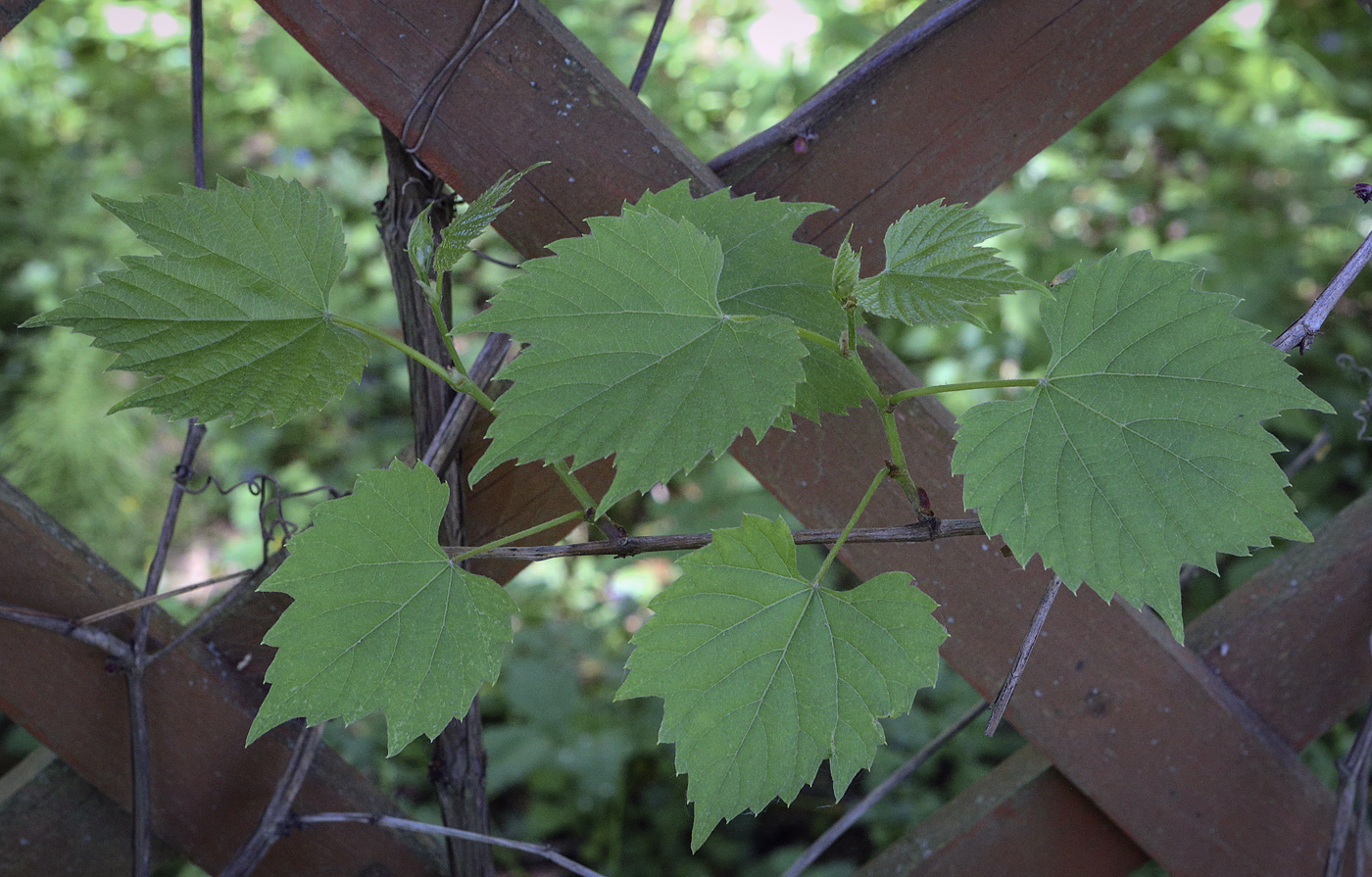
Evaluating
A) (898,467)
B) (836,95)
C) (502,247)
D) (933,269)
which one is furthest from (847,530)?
(502,247)

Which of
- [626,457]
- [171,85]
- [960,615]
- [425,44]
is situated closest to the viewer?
[626,457]

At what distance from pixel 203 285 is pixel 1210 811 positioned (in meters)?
0.89

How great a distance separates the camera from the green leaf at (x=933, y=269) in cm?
47

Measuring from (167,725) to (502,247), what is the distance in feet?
5.71

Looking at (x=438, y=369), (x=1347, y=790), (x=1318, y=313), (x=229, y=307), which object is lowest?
(x=1347, y=790)

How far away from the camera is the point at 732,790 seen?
0.50 metres

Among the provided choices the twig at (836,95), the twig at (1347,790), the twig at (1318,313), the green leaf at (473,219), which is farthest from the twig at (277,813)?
the twig at (1347,790)

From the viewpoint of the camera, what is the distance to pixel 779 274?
1.88 feet

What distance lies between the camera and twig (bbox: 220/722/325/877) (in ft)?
2.58

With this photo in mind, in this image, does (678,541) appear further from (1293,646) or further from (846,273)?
(1293,646)

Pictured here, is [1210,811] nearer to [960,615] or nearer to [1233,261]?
[960,615]

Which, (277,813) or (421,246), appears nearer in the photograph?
(421,246)

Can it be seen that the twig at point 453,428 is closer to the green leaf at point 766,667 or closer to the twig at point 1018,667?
the green leaf at point 766,667

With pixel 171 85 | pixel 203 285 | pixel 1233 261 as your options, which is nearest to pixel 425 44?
pixel 203 285
